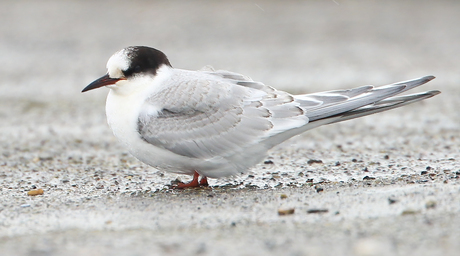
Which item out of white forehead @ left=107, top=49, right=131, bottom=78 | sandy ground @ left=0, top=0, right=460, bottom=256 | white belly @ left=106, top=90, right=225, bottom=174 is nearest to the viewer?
sandy ground @ left=0, top=0, right=460, bottom=256

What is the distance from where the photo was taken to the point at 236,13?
14656mm

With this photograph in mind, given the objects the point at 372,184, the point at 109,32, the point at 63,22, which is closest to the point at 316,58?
the point at 109,32

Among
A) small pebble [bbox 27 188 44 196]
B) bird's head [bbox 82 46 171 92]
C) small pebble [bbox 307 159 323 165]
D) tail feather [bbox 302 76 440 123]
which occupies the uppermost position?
bird's head [bbox 82 46 171 92]

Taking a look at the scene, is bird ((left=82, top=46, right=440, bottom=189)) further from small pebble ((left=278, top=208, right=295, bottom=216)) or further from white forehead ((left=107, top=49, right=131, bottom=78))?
small pebble ((left=278, top=208, right=295, bottom=216))

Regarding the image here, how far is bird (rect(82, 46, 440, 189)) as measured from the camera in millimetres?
4633

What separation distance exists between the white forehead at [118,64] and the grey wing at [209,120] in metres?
0.30

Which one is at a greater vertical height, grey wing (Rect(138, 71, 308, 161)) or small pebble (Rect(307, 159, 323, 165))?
grey wing (Rect(138, 71, 308, 161))

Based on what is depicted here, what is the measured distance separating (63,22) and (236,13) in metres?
3.61

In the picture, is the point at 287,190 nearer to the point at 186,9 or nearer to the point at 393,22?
the point at 393,22

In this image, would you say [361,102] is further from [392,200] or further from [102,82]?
[102,82]

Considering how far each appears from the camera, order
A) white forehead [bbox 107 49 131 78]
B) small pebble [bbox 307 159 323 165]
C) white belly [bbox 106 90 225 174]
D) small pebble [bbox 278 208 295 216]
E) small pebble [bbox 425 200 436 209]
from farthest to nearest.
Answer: small pebble [bbox 307 159 323 165]
white forehead [bbox 107 49 131 78]
white belly [bbox 106 90 225 174]
small pebble [bbox 278 208 295 216]
small pebble [bbox 425 200 436 209]

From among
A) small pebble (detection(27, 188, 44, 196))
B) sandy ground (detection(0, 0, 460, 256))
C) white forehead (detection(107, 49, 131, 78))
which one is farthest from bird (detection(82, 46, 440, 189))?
small pebble (detection(27, 188, 44, 196))

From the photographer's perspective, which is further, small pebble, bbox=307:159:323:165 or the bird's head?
small pebble, bbox=307:159:323:165

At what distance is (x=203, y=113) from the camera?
15.4 ft
